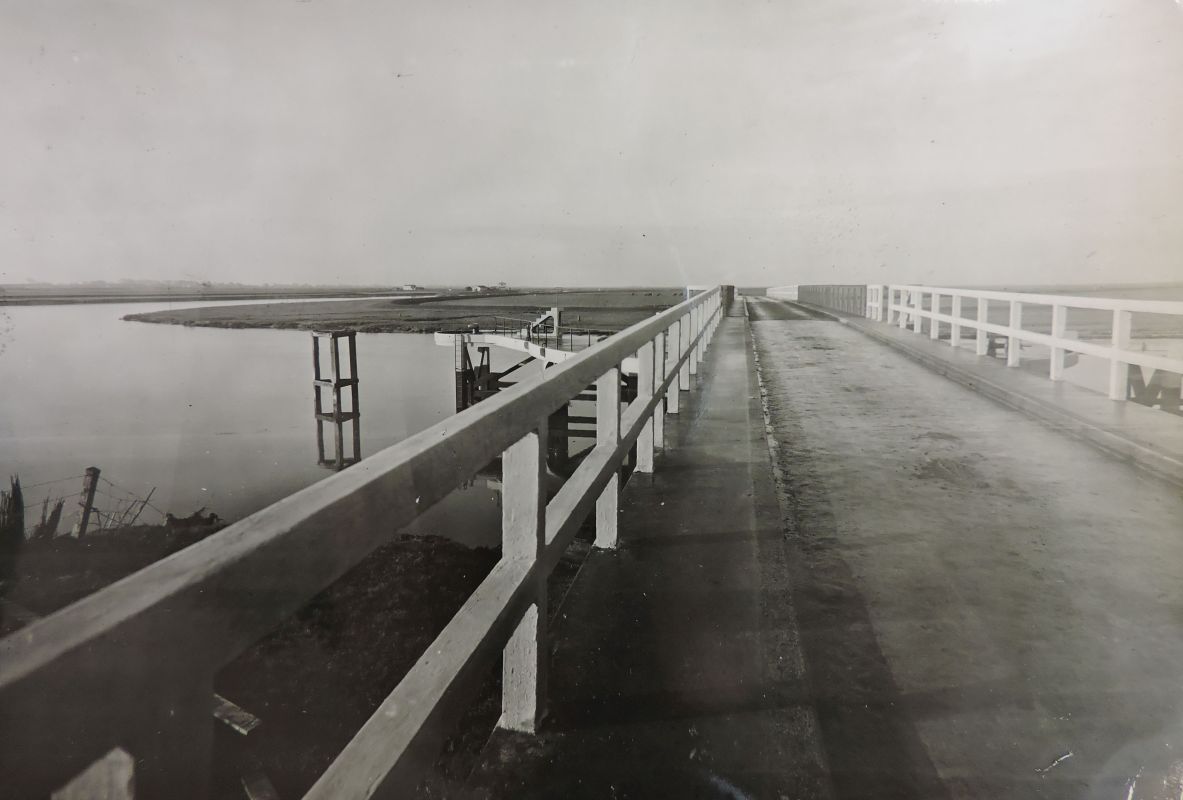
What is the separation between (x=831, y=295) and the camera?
3844 centimetres

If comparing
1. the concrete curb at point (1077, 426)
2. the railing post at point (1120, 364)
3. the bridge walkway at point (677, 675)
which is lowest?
the bridge walkway at point (677, 675)

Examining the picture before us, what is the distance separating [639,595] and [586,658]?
1.90ft

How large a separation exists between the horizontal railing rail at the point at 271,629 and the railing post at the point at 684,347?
5.03m

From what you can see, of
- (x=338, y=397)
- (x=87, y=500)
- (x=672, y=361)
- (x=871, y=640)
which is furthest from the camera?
(x=338, y=397)

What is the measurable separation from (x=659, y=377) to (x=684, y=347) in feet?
7.96

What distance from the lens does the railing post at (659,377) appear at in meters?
5.16

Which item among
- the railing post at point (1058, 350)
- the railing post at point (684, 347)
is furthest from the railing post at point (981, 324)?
the railing post at point (684, 347)

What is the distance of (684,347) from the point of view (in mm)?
7785

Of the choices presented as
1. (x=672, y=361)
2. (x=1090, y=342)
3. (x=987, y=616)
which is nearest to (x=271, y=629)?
(x=987, y=616)

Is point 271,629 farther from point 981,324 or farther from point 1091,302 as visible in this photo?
point 981,324

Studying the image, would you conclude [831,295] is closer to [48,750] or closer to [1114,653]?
[1114,653]

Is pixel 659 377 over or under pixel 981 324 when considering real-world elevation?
under

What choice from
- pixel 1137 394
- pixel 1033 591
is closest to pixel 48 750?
pixel 1033 591

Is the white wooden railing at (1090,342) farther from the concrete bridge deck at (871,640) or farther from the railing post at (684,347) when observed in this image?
the railing post at (684,347)
